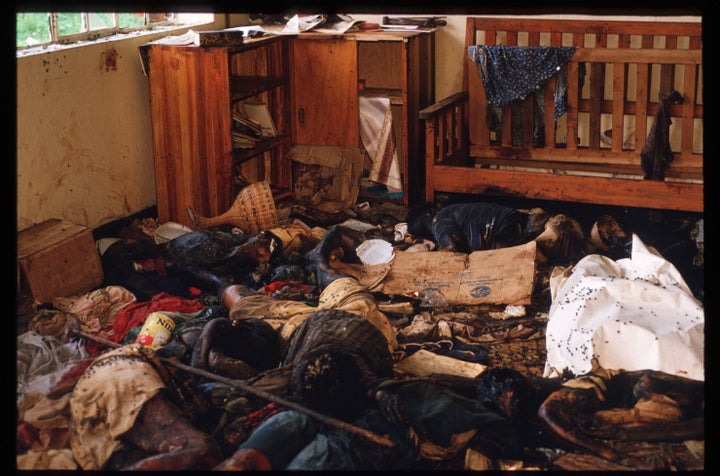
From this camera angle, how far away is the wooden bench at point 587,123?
6129 millimetres

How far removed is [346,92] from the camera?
704 centimetres

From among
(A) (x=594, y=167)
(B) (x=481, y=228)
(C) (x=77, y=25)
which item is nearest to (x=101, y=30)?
(C) (x=77, y=25)

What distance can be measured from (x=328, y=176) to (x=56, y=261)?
2.62 meters

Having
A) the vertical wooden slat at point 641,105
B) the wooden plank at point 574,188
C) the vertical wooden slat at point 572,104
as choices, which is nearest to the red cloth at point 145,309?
the wooden plank at point 574,188

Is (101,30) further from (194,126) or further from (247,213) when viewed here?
(247,213)

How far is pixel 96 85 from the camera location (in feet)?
19.5

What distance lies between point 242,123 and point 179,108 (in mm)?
645

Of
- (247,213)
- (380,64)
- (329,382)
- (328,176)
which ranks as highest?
(380,64)

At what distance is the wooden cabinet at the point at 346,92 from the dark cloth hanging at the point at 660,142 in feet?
5.99

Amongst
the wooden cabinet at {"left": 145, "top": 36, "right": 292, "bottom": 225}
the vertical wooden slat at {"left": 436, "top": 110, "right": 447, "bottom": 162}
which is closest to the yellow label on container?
the wooden cabinet at {"left": 145, "top": 36, "right": 292, "bottom": 225}

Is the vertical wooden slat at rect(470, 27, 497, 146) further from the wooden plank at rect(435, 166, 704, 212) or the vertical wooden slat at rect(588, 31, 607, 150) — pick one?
the vertical wooden slat at rect(588, 31, 607, 150)

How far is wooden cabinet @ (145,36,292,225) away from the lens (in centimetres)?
609

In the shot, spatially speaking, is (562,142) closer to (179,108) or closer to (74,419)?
(179,108)

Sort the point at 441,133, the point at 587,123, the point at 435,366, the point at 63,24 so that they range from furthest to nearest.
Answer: the point at 587,123 < the point at 441,133 < the point at 63,24 < the point at 435,366
